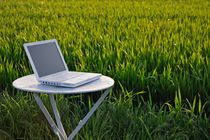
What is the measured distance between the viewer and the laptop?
1858 mm

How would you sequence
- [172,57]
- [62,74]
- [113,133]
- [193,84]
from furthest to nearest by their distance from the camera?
[172,57], [193,84], [113,133], [62,74]

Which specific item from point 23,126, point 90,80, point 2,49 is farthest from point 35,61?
point 2,49

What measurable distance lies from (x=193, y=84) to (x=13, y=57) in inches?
72.4

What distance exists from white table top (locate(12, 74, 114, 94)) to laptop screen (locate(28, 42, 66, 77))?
85mm

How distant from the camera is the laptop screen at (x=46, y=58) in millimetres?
1964

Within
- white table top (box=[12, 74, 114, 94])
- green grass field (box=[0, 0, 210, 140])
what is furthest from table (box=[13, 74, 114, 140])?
green grass field (box=[0, 0, 210, 140])

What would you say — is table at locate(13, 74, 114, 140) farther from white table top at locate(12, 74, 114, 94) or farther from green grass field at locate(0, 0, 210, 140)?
green grass field at locate(0, 0, 210, 140)

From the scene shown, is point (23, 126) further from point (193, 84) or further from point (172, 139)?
point (193, 84)

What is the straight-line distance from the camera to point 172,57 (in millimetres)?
3271

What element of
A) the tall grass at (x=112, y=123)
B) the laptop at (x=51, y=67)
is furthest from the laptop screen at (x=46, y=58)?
the tall grass at (x=112, y=123)

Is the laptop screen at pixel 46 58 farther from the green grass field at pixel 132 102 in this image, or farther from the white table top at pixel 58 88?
the green grass field at pixel 132 102

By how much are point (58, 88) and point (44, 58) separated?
269mm

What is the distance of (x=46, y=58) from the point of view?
2027 millimetres

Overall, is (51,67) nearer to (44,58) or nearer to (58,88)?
(44,58)
